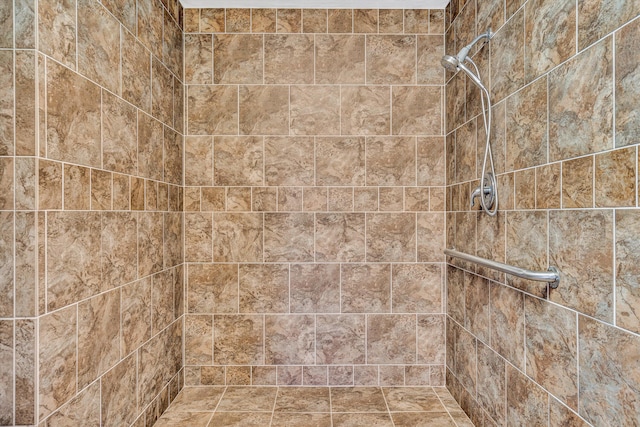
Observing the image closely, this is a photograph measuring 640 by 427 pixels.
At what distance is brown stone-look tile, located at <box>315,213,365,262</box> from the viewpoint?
2.20 m

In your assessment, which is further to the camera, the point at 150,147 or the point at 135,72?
the point at 150,147

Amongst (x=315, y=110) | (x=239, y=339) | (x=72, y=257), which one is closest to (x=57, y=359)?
(x=72, y=257)

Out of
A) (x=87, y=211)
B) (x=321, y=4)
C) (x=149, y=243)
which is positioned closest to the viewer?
(x=87, y=211)

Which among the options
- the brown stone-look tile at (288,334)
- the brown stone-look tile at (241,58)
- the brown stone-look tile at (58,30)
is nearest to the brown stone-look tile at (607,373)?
the brown stone-look tile at (288,334)

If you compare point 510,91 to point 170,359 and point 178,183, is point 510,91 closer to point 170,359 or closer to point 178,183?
point 178,183

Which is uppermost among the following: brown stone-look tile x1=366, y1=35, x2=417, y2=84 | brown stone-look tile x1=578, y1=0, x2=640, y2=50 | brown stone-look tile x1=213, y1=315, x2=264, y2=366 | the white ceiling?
the white ceiling

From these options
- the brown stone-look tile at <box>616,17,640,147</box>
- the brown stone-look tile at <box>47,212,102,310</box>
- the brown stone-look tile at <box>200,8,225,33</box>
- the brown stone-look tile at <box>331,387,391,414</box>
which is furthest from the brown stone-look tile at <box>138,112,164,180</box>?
the brown stone-look tile at <box>616,17,640,147</box>

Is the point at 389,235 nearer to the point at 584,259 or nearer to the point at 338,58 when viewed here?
the point at 338,58

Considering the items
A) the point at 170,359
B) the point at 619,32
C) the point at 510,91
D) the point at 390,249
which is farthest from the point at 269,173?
the point at 619,32

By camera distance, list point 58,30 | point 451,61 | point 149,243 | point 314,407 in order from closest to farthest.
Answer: point 58,30
point 451,61
point 149,243
point 314,407

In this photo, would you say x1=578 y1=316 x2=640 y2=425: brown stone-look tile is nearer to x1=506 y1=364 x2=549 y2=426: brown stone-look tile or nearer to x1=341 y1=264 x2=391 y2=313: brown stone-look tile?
x1=506 y1=364 x2=549 y2=426: brown stone-look tile

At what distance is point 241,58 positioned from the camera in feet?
7.23

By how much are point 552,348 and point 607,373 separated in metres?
0.23

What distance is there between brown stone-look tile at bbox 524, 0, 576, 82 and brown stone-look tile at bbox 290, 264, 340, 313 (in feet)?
4.49
